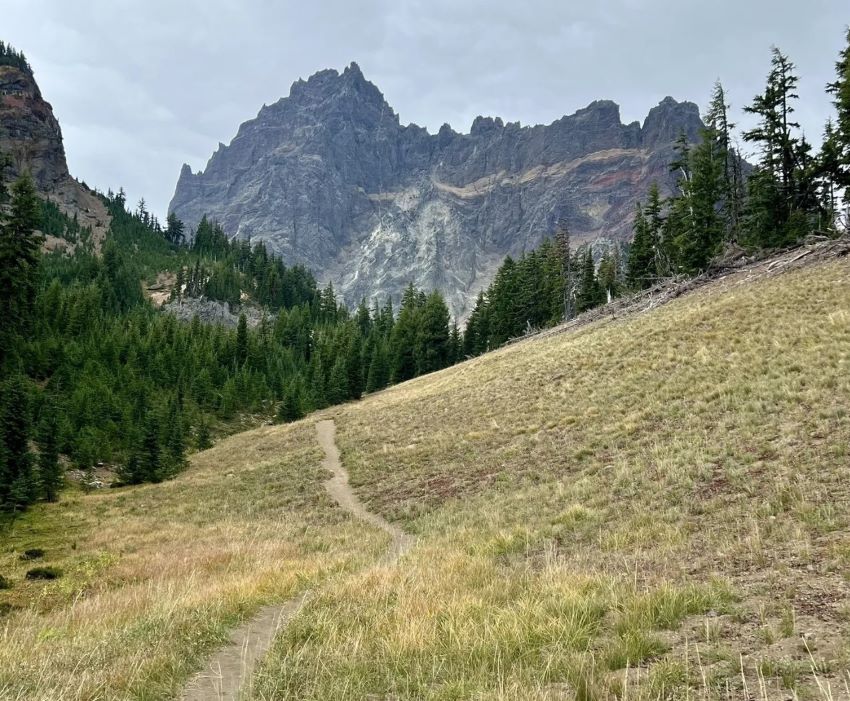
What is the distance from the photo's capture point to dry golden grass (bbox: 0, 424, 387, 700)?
5094mm

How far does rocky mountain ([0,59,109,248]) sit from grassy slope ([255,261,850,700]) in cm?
20828

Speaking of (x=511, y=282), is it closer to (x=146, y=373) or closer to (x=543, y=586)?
(x=146, y=373)

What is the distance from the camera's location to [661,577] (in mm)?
6699

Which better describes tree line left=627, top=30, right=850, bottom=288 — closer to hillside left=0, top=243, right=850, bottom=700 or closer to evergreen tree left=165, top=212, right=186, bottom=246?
hillside left=0, top=243, right=850, bottom=700

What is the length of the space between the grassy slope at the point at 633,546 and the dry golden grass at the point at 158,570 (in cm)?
133

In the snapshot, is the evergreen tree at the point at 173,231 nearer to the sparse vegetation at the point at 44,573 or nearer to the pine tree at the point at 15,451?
the pine tree at the point at 15,451

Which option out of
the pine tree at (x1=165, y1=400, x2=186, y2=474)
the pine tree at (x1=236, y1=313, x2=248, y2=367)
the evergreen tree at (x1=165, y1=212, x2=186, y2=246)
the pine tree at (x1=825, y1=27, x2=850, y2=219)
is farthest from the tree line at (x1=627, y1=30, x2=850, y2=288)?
the evergreen tree at (x1=165, y1=212, x2=186, y2=246)

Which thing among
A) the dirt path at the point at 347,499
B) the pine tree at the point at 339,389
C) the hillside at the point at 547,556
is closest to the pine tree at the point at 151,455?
the hillside at the point at 547,556

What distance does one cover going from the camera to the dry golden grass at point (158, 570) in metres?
5.09

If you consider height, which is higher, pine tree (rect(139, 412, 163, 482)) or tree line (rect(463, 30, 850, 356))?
tree line (rect(463, 30, 850, 356))

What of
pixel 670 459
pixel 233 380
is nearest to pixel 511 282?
pixel 233 380

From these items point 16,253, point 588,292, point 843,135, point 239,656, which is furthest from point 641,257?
point 239,656

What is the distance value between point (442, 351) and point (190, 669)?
235 ft

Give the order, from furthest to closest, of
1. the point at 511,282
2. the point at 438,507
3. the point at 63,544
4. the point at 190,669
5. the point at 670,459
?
the point at 511,282, the point at 63,544, the point at 438,507, the point at 670,459, the point at 190,669
